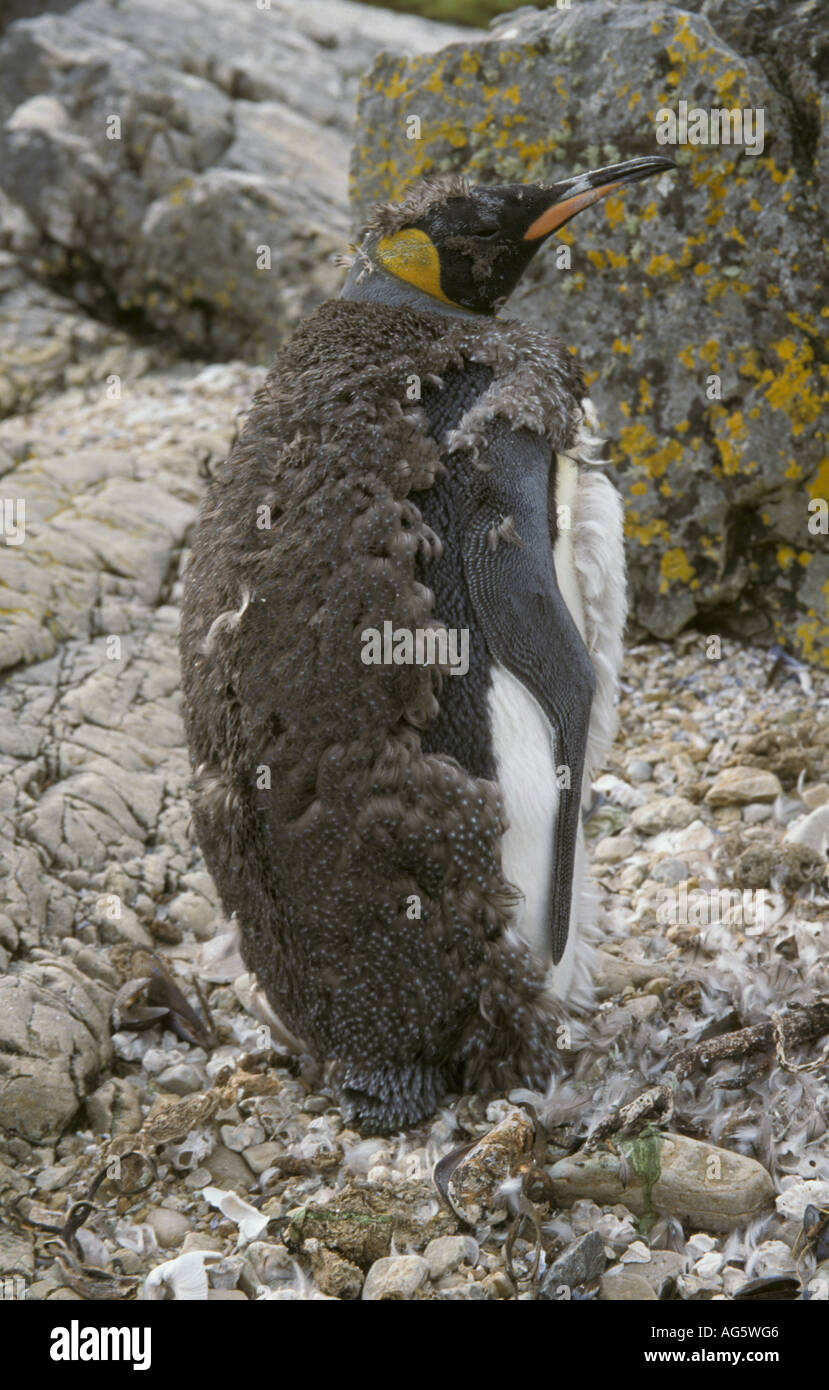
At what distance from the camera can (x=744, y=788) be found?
3.76 m

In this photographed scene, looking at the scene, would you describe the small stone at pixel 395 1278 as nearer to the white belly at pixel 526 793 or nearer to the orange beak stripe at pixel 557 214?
the white belly at pixel 526 793

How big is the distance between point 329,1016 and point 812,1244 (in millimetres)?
1062

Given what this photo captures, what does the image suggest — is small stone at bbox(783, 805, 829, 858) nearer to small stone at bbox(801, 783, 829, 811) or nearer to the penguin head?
small stone at bbox(801, 783, 829, 811)

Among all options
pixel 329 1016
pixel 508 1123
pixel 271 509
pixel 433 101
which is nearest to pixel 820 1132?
pixel 508 1123

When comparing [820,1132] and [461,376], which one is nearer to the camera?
[820,1132]

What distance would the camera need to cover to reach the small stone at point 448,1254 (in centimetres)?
232

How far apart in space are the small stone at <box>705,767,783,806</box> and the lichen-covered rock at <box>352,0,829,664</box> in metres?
0.78

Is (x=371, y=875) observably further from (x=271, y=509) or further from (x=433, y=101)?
(x=433, y=101)

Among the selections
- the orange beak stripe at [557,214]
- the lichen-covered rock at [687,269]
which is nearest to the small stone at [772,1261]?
the orange beak stripe at [557,214]

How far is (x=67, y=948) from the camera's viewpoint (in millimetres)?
3238

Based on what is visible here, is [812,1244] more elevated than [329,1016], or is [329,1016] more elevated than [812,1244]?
[329,1016]

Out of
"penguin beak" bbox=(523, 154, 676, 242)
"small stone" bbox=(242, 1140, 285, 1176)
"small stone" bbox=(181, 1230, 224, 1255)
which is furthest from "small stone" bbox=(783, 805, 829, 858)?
"small stone" bbox=(181, 1230, 224, 1255)

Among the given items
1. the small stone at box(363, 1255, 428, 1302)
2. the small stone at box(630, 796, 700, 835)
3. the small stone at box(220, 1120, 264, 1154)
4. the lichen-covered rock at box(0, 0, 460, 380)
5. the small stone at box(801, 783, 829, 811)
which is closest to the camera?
the small stone at box(363, 1255, 428, 1302)

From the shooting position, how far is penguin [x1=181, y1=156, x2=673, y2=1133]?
2.52 metres
